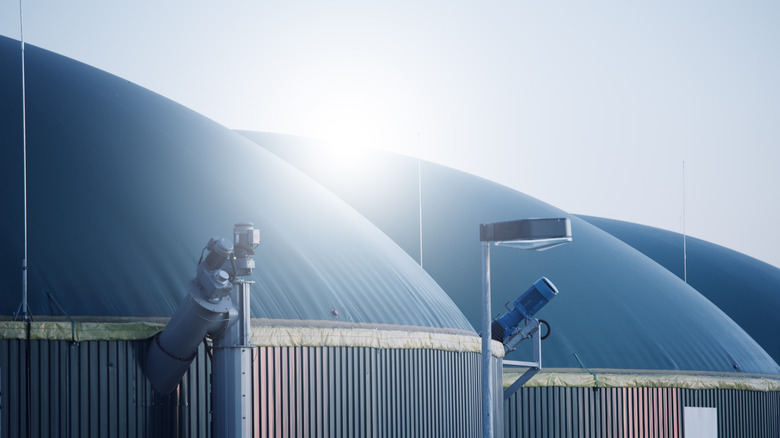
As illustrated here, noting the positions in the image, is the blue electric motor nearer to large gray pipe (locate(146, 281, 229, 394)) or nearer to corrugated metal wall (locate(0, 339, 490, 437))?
corrugated metal wall (locate(0, 339, 490, 437))

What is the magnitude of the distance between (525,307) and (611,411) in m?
4.22

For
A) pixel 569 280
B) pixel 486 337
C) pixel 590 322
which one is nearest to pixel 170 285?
pixel 486 337

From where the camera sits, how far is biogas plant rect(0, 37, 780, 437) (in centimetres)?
1284

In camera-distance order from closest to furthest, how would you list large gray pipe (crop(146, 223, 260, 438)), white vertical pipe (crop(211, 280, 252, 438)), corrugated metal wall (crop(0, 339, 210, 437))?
corrugated metal wall (crop(0, 339, 210, 437)), large gray pipe (crop(146, 223, 260, 438)), white vertical pipe (crop(211, 280, 252, 438))

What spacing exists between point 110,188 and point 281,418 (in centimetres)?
418

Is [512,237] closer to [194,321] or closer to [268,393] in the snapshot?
[268,393]

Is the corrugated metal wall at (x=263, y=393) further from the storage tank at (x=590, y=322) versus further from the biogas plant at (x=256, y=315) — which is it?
the storage tank at (x=590, y=322)

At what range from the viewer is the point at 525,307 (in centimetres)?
2362

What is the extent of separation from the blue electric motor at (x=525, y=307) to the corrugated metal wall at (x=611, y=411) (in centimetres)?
200

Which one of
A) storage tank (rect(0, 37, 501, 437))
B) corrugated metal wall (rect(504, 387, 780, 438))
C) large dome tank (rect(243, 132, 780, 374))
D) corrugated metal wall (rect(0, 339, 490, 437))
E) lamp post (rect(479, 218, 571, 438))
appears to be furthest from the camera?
large dome tank (rect(243, 132, 780, 374))

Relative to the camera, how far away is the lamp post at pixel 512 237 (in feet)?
44.9

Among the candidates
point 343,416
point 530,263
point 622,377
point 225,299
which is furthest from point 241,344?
point 530,263

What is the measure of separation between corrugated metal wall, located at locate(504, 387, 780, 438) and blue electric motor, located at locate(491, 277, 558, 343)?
200 centimetres

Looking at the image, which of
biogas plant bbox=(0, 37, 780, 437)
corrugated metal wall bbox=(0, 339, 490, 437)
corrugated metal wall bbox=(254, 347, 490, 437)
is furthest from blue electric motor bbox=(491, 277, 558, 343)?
corrugated metal wall bbox=(0, 339, 490, 437)
